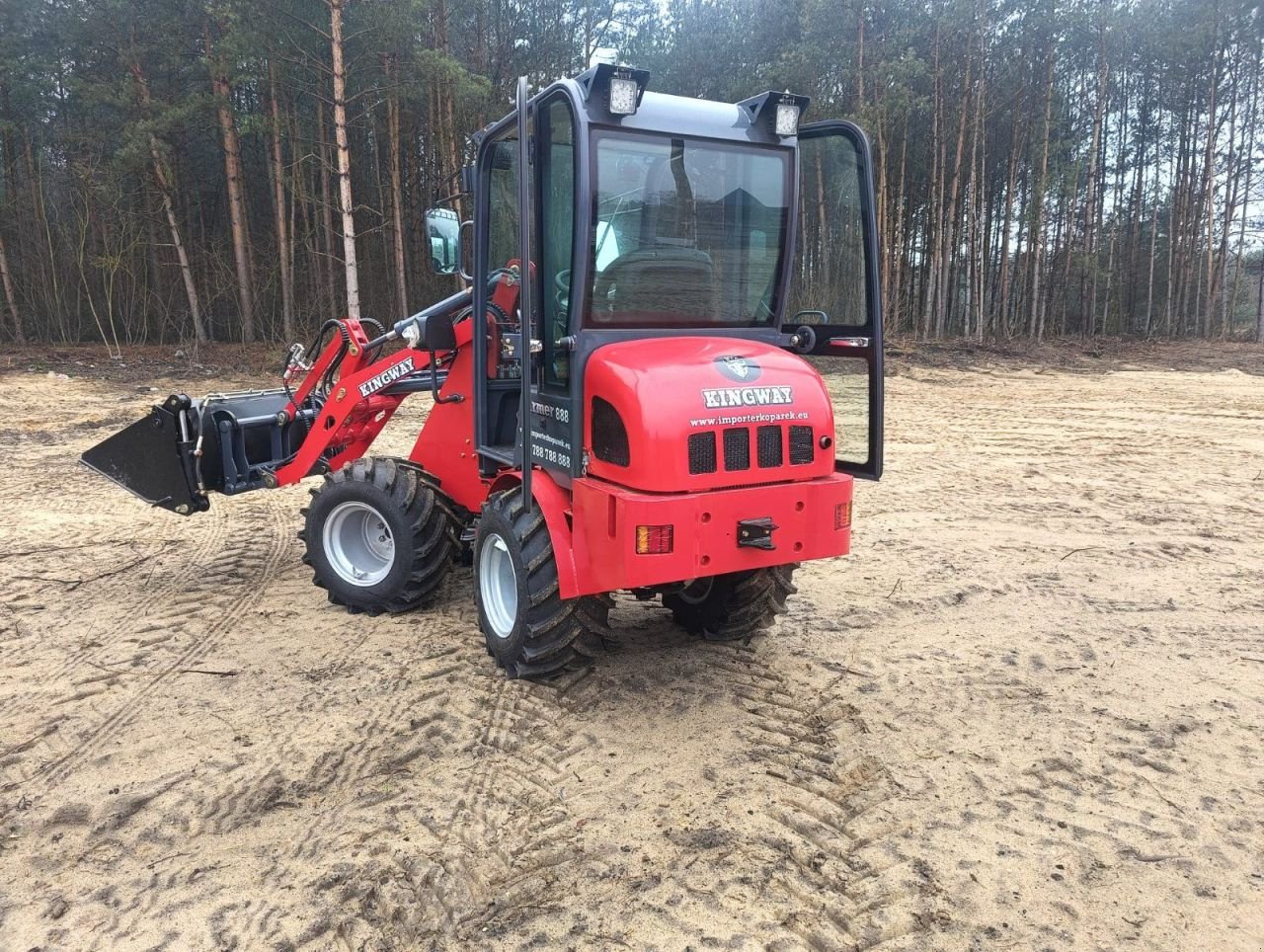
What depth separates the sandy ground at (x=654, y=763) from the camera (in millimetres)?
2607

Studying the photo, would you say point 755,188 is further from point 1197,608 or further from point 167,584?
point 167,584

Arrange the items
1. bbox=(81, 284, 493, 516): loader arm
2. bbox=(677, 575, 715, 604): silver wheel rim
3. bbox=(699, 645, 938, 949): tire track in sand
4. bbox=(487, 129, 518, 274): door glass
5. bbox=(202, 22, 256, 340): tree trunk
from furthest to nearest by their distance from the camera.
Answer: bbox=(202, 22, 256, 340): tree trunk → bbox=(81, 284, 493, 516): loader arm → bbox=(677, 575, 715, 604): silver wheel rim → bbox=(487, 129, 518, 274): door glass → bbox=(699, 645, 938, 949): tire track in sand

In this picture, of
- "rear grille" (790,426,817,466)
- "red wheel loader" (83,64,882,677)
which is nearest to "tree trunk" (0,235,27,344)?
"red wheel loader" (83,64,882,677)

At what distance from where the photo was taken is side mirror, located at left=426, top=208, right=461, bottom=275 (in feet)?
13.4

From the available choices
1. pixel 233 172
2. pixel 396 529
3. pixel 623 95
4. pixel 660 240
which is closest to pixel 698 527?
pixel 660 240

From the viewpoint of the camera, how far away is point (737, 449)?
3477 mm

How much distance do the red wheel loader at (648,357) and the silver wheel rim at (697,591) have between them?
1cm

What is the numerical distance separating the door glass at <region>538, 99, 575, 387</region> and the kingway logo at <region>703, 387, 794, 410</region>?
0.65 m

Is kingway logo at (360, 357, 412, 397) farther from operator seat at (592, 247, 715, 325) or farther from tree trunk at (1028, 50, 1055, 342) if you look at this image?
tree trunk at (1028, 50, 1055, 342)

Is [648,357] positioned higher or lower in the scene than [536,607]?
higher

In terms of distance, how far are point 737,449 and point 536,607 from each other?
110 centimetres

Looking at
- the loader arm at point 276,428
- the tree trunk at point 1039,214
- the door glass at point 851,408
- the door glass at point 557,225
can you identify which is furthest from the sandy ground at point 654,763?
the tree trunk at point 1039,214

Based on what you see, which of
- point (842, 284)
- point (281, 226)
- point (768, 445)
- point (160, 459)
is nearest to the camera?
point (768, 445)

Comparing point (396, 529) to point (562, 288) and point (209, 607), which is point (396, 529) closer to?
point (209, 607)
